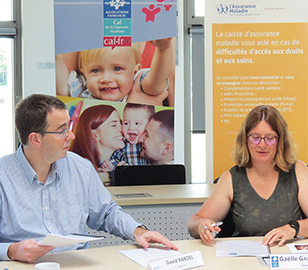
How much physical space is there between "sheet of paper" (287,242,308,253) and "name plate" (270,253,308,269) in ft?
0.58

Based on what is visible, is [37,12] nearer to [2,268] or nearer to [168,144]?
[168,144]

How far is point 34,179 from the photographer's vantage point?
1876 mm

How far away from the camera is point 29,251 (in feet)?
5.21

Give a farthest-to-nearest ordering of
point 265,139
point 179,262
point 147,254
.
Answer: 1. point 265,139
2. point 147,254
3. point 179,262

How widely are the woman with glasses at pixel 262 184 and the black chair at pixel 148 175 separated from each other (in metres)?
1.51

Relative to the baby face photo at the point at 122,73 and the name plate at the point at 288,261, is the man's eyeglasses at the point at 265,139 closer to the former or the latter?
the name plate at the point at 288,261

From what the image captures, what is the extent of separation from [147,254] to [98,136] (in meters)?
3.26

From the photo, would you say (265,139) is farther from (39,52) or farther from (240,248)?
(39,52)

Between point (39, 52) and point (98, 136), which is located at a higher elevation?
point (39, 52)

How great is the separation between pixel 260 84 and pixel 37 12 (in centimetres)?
276

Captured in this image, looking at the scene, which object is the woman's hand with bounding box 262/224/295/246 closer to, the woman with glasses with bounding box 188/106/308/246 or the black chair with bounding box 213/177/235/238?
the woman with glasses with bounding box 188/106/308/246

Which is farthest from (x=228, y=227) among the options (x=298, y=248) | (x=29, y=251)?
(x=29, y=251)

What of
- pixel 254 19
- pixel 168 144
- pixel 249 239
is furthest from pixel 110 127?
pixel 249 239

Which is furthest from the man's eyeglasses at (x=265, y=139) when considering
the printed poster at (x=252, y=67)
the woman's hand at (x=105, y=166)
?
the woman's hand at (x=105, y=166)
